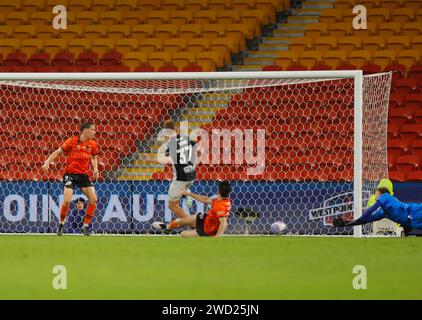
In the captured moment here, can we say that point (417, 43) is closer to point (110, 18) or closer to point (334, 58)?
point (334, 58)

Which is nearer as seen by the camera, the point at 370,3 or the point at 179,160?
the point at 179,160

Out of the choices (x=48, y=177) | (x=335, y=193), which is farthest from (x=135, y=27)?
(x=335, y=193)

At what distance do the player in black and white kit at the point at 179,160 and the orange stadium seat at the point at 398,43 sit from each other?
7.67 meters

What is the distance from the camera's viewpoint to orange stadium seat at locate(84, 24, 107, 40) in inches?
948

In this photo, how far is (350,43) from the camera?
73.9ft

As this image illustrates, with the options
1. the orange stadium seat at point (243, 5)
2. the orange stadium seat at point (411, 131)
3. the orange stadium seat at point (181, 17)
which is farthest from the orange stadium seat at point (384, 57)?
the orange stadium seat at point (181, 17)

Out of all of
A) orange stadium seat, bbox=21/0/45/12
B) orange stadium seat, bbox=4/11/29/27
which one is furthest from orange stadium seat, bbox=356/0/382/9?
orange stadium seat, bbox=4/11/29/27

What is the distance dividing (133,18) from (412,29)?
19.9ft

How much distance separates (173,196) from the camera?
1584 centimetres

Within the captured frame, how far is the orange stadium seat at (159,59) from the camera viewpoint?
22.2 m

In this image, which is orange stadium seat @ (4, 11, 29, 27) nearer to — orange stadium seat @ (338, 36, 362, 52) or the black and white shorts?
orange stadium seat @ (338, 36, 362, 52)

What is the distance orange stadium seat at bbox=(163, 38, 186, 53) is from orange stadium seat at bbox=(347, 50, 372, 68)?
135 inches

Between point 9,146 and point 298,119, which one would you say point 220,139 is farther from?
point 9,146

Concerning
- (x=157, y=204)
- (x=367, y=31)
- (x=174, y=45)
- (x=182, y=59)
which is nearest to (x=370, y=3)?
(x=367, y=31)
